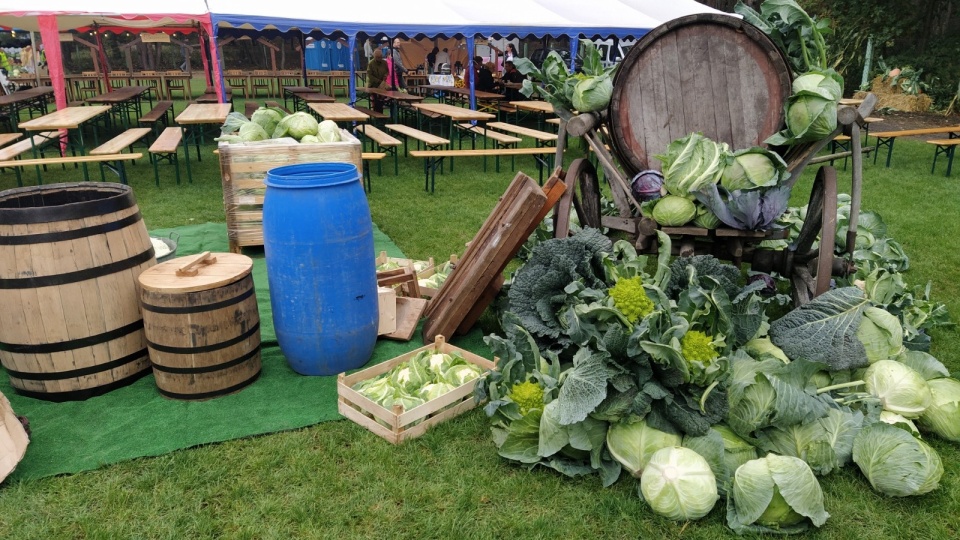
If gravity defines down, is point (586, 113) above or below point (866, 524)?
above

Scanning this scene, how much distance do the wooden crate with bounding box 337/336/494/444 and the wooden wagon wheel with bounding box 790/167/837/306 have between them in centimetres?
194

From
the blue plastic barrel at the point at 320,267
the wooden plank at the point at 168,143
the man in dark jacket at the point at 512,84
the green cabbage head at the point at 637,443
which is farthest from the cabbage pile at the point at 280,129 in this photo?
the man in dark jacket at the point at 512,84

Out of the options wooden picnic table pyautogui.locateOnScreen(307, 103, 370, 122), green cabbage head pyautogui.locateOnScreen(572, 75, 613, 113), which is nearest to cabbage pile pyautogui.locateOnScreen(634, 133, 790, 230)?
green cabbage head pyautogui.locateOnScreen(572, 75, 613, 113)

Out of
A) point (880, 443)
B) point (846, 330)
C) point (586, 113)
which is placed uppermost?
point (586, 113)

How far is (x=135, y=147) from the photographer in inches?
477

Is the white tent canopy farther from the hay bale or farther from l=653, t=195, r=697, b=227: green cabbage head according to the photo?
l=653, t=195, r=697, b=227: green cabbage head

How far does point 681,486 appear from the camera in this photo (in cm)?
255

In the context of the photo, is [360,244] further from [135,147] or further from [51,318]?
[135,147]

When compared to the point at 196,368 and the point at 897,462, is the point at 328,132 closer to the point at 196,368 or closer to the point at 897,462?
the point at 196,368

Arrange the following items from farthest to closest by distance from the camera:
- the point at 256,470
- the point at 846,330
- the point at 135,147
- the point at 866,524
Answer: the point at 135,147 → the point at 846,330 → the point at 256,470 → the point at 866,524

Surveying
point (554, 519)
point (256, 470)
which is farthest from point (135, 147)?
point (554, 519)

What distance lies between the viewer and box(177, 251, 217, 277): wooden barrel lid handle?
3.34 meters

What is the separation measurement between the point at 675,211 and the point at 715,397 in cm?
118

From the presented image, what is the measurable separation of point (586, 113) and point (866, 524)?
2.75 m
